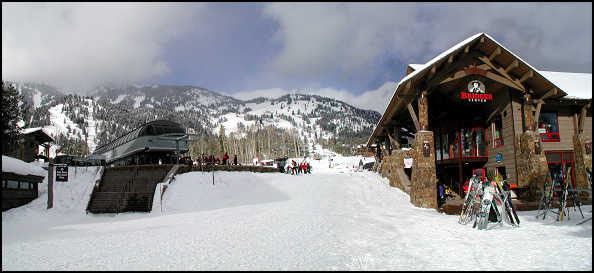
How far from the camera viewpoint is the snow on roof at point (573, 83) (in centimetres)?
1934

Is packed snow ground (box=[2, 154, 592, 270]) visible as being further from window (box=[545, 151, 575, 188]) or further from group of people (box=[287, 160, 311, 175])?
group of people (box=[287, 160, 311, 175])

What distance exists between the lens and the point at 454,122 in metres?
23.2

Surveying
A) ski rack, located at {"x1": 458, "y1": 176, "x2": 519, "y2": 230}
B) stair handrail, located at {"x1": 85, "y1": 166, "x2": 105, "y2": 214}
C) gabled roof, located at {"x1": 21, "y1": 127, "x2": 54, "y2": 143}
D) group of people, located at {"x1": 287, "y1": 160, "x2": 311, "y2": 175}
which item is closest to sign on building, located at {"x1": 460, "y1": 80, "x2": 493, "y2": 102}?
ski rack, located at {"x1": 458, "y1": 176, "x2": 519, "y2": 230}

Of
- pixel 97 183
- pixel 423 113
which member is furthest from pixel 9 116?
pixel 423 113

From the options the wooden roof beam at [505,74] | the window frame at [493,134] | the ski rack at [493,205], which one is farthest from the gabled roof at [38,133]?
the window frame at [493,134]

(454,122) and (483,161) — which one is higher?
(454,122)

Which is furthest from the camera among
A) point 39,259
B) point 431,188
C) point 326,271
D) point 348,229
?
point 431,188

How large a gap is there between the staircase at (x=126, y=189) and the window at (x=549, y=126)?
2172 cm

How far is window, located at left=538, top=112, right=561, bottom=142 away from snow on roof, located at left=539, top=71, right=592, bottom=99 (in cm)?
137

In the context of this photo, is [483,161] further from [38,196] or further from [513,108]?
[38,196]

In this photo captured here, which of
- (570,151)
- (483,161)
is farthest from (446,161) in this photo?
(570,151)

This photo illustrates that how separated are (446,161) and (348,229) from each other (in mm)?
15507

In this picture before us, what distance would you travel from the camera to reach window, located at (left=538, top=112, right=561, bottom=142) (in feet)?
63.2

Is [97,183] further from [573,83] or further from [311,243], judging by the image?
[573,83]
